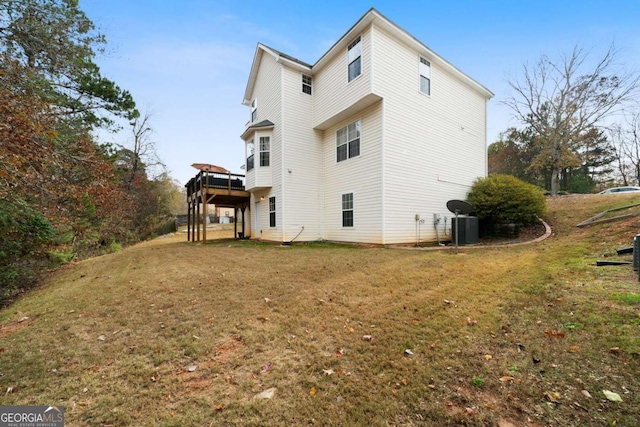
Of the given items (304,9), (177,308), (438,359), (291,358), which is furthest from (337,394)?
(304,9)

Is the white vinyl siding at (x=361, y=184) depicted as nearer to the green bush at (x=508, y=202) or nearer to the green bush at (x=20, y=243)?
the green bush at (x=508, y=202)

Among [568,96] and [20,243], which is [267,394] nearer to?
[20,243]

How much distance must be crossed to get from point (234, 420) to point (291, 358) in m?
0.85

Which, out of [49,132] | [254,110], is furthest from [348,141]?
[49,132]

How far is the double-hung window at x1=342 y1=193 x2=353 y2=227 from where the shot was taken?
1178cm

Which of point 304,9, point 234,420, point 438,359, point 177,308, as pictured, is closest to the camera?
point 234,420

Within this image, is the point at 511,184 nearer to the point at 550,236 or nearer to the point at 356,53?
the point at 550,236

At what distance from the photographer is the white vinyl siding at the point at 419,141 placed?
1044 centimetres

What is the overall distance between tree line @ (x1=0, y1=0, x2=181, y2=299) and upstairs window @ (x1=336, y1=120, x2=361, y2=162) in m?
9.09

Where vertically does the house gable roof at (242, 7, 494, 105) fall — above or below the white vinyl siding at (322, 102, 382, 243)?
above

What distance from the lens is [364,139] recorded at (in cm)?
1123

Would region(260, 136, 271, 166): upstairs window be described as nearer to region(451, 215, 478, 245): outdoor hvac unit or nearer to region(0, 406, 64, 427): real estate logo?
region(451, 215, 478, 245): outdoor hvac unit

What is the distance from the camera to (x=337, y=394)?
214cm

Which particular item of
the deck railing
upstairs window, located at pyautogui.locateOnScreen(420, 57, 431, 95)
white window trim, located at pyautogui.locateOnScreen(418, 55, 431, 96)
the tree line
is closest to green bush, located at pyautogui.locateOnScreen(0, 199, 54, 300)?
the tree line
